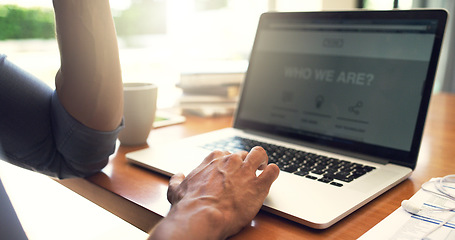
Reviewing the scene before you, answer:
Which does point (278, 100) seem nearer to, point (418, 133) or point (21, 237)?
point (418, 133)

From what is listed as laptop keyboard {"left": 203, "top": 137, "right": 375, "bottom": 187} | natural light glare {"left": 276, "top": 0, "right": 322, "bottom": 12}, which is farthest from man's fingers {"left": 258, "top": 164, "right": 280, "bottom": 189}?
natural light glare {"left": 276, "top": 0, "right": 322, "bottom": 12}

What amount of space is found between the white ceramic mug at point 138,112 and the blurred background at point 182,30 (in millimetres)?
345

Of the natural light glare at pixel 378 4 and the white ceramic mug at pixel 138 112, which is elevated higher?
the natural light glare at pixel 378 4

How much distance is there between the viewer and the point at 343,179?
0.56 metres

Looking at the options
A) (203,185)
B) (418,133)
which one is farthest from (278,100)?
(203,185)

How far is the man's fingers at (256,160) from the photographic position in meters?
0.51

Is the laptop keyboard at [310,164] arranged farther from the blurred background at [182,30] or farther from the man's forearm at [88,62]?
the blurred background at [182,30]

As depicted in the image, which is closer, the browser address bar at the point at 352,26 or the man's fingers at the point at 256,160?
the man's fingers at the point at 256,160

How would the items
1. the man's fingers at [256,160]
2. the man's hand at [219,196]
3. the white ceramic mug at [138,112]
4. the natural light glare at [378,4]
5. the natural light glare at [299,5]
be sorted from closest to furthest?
1. the man's hand at [219,196]
2. the man's fingers at [256,160]
3. the white ceramic mug at [138,112]
4. the natural light glare at [299,5]
5. the natural light glare at [378,4]

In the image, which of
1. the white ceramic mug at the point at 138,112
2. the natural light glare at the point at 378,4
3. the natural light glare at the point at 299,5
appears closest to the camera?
the white ceramic mug at the point at 138,112

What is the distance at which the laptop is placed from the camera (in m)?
0.57

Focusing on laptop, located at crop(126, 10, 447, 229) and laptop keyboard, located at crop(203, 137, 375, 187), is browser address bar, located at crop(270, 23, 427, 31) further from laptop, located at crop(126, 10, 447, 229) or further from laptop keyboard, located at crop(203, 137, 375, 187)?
laptop keyboard, located at crop(203, 137, 375, 187)

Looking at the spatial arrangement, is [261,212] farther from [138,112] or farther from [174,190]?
[138,112]

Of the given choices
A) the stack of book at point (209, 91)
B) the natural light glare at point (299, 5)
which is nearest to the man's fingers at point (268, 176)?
the stack of book at point (209, 91)
